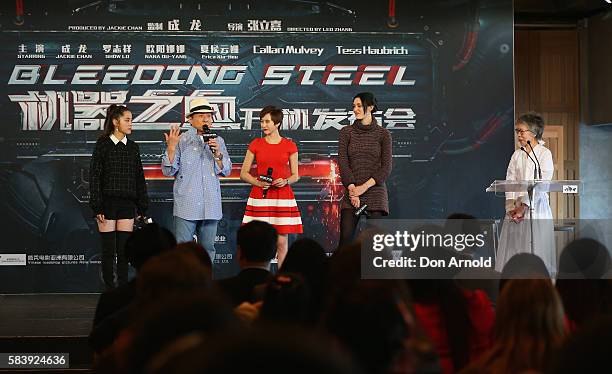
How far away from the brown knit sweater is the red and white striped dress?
42cm

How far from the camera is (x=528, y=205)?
23.7ft

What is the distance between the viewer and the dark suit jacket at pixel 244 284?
158 inches

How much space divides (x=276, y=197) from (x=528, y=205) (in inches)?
72.9

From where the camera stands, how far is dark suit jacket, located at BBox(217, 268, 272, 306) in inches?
158

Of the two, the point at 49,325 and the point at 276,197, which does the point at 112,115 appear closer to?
the point at 276,197

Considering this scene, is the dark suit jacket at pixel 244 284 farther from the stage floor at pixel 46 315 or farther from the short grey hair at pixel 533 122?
the short grey hair at pixel 533 122

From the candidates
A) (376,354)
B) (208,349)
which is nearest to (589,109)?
(376,354)

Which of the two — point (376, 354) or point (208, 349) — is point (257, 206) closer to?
point (376, 354)

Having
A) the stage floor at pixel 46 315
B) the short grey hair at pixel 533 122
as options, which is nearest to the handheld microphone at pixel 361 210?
the short grey hair at pixel 533 122

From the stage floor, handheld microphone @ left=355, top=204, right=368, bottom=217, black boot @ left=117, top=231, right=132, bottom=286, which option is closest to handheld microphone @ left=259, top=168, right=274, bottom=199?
handheld microphone @ left=355, top=204, right=368, bottom=217

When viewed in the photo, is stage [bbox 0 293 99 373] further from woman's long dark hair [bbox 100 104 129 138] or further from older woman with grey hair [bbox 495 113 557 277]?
older woman with grey hair [bbox 495 113 557 277]

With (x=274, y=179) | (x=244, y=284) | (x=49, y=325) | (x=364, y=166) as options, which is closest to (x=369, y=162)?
(x=364, y=166)

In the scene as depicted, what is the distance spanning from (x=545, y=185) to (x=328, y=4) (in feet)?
10.3

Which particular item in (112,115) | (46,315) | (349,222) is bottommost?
(46,315)
